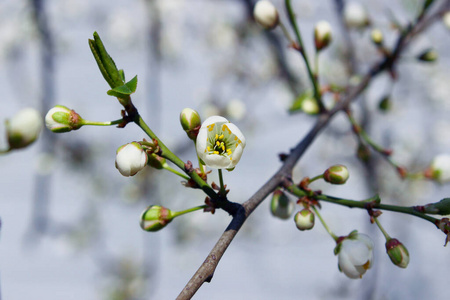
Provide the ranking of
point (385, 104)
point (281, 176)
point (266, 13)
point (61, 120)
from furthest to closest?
point (385, 104)
point (266, 13)
point (281, 176)
point (61, 120)

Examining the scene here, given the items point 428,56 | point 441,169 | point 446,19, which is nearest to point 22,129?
point 441,169

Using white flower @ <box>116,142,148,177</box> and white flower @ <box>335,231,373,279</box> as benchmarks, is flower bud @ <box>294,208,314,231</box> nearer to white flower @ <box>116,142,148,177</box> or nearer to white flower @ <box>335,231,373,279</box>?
white flower @ <box>335,231,373,279</box>

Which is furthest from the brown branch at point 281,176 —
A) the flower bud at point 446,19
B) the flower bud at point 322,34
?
the flower bud at point 322,34

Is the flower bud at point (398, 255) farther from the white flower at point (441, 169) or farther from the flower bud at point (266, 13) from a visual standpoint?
the flower bud at point (266, 13)

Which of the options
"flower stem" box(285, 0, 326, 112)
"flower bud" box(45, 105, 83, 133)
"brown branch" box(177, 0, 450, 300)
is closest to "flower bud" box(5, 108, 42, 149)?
"flower bud" box(45, 105, 83, 133)

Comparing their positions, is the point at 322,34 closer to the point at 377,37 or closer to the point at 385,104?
the point at 377,37

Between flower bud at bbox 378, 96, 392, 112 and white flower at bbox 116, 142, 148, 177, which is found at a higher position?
flower bud at bbox 378, 96, 392, 112

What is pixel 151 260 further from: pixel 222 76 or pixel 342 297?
pixel 222 76

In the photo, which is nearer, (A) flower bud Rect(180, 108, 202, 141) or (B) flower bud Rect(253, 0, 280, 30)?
(A) flower bud Rect(180, 108, 202, 141)
